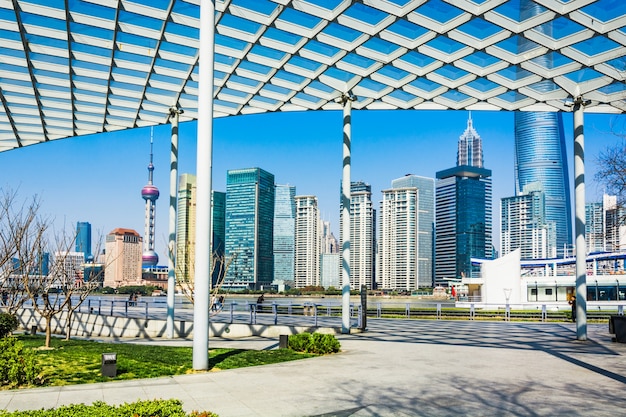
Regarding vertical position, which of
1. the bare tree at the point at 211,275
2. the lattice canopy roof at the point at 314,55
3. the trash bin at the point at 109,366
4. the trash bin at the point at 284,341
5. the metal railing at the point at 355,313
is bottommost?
the metal railing at the point at 355,313

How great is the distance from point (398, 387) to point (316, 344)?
16.1ft

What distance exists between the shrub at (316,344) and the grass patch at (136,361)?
316mm

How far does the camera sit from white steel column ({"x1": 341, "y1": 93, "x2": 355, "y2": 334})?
1988cm

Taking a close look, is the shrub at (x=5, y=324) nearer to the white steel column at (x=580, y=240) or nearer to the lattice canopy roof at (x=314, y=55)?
the lattice canopy roof at (x=314, y=55)

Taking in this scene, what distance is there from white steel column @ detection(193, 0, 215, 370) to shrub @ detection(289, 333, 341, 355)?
3.91m

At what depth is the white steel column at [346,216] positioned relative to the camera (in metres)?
19.9

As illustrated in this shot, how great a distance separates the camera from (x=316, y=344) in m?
15.1

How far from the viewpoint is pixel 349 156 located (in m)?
20.8

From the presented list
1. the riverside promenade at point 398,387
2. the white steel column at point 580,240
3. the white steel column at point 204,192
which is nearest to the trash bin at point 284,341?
the riverside promenade at point 398,387

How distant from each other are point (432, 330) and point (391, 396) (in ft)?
48.2

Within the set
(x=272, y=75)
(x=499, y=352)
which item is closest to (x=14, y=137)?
(x=272, y=75)

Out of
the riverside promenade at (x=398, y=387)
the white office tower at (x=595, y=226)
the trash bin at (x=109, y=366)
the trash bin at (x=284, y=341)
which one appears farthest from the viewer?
the white office tower at (x=595, y=226)

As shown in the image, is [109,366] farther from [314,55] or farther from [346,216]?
[314,55]

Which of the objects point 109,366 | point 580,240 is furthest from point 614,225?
point 109,366
